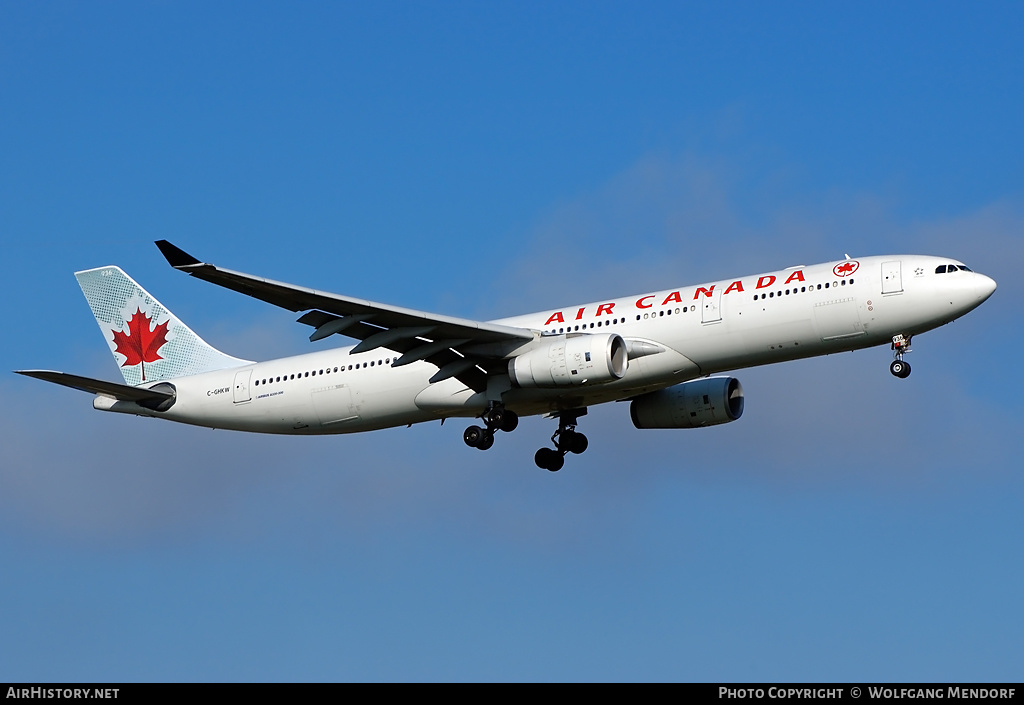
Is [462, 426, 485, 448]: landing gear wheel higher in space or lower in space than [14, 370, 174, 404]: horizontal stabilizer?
lower

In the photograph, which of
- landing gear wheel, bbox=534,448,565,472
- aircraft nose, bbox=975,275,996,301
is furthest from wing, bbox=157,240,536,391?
aircraft nose, bbox=975,275,996,301

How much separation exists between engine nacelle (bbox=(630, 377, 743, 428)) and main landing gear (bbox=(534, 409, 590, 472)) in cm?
213

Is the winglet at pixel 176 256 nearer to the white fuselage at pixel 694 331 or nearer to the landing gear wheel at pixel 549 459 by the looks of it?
the white fuselage at pixel 694 331

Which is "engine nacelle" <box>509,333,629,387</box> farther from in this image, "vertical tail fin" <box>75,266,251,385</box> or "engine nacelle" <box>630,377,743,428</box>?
"vertical tail fin" <box>75,266,251,385</box>

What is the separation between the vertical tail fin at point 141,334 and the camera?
47.0 meters

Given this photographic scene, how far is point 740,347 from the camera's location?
37.6 m

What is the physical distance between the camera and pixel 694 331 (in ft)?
124

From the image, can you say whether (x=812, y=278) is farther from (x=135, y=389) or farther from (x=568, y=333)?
(x=135, y=389)

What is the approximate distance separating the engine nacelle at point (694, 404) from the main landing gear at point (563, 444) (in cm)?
213

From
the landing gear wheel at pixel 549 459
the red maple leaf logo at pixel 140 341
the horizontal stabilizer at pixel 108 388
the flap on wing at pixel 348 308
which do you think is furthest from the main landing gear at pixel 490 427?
the red maple leaf logo at pixel 140 341

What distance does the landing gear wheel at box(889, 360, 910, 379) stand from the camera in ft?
122

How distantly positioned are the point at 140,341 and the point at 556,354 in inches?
674

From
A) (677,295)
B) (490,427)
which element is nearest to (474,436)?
(490,427)

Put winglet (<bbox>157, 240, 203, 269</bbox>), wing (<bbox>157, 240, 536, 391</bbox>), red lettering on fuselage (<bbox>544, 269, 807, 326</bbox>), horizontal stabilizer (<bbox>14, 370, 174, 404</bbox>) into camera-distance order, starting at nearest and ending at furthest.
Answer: winglet (<bbox>157, 240, 203, 269</bbox>), wing (<bbox>157, 240, 536, 391</bbox>), red lettering on fuselage (<bbox>544, 269, 807, 326</bbox>), horizontal stabilizer (<bbox>14, 370, 174, 404</bbox>)
